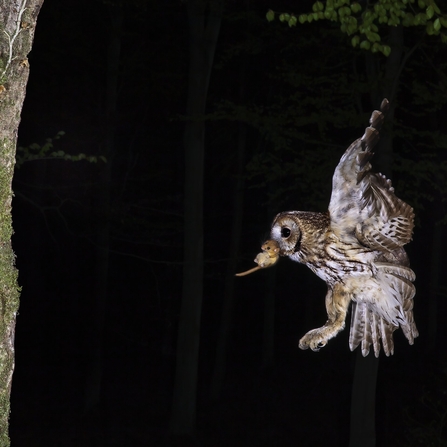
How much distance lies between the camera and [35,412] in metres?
15.3

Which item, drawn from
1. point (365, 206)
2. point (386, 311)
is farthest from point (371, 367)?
point (365, 206)

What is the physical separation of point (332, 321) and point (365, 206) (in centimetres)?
46

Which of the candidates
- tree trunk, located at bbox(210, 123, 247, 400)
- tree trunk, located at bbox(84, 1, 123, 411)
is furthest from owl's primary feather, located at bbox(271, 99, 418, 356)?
tree trunk, located at bbox(210, 123, 247, 400)

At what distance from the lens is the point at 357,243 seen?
2.61 meters

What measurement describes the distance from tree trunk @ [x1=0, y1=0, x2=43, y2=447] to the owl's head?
0.91 m

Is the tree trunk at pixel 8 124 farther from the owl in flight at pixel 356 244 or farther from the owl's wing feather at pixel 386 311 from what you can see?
the owl's wing feather at pixel 386 311

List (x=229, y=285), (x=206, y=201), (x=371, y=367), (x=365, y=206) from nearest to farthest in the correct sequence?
(x=365, y=206) < (x=371, y=367) < (x=229, y=285) < (x=206, y=201)

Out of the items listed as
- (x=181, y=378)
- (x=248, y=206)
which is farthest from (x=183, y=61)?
(x=248, y=206)

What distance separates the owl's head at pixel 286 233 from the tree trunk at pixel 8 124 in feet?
2.99

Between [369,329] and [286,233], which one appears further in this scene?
[369,329]

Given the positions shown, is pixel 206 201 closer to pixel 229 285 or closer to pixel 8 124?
pixel 229 285

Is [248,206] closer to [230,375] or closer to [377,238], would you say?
[230,375]

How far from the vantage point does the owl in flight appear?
2.47 m

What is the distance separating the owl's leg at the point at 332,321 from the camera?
102 inches
